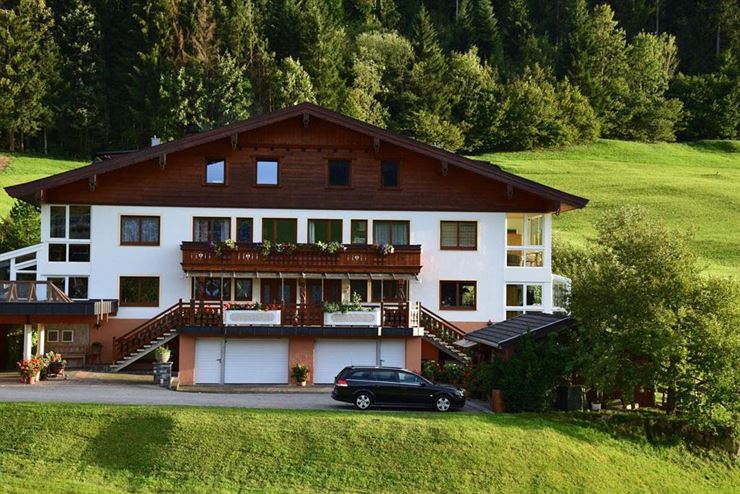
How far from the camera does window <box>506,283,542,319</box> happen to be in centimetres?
4144

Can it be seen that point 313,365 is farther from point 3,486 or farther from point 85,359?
point 3,486

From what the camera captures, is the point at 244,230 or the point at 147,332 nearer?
the point at 147,332

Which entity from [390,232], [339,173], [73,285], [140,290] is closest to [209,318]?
[140,290]

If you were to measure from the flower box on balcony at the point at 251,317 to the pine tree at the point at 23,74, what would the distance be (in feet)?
182

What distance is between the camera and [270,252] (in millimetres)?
38844

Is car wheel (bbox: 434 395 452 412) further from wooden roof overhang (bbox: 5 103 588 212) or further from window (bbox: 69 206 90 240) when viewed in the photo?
window (bbox: 69 206 90 240)

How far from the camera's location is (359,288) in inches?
1603

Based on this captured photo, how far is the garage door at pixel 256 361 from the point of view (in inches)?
1423

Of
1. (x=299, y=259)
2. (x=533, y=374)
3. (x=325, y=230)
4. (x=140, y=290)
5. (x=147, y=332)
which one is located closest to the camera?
(x=533, y=374)

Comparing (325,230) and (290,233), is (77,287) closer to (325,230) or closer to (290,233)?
(290,233)

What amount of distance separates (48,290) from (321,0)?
77796 mm

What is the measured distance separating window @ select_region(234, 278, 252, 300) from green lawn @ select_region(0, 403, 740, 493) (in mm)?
14291

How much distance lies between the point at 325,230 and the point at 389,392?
13337 millimetres

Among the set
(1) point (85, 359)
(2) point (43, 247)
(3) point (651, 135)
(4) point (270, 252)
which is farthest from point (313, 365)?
(3) point (651, 135)
